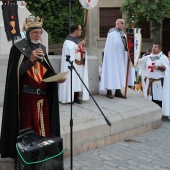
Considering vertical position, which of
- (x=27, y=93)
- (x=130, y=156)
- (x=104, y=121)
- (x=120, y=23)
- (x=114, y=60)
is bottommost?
(x=130, y=156)

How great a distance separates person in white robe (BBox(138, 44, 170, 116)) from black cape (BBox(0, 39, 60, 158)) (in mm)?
4388

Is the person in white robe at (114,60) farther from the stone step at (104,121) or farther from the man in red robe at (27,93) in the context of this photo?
the man in red robe at (27,93)

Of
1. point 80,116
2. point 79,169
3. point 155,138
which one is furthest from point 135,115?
point 79,169

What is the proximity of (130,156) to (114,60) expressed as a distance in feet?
8.63

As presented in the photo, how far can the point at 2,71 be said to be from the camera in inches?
242

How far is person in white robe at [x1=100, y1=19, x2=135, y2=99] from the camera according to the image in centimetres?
727

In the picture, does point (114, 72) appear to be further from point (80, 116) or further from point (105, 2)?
point (105, 2)

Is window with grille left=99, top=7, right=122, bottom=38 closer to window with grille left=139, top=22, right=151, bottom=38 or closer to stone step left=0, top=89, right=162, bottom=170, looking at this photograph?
window with grille left=139, top=22, right=151, bottom=38

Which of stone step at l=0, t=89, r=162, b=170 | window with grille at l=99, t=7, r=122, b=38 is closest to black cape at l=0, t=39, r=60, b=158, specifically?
stone step at l=0, t=89, r=162, b=170

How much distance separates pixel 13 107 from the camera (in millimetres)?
3922

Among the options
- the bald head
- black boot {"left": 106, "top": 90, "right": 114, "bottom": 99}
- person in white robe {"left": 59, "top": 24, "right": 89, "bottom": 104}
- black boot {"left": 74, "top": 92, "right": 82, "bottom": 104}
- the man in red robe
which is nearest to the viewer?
the man in red robe

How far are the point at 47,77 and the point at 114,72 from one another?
3394mm

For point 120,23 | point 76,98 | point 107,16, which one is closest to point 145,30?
point 107,16

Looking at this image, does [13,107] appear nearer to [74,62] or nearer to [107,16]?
[74,62]
